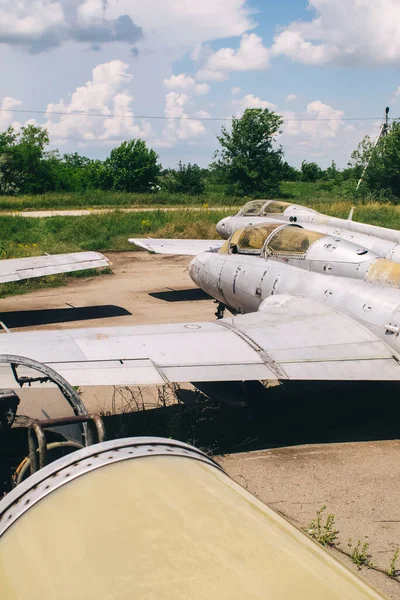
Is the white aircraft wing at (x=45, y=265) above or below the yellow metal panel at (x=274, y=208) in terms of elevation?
below

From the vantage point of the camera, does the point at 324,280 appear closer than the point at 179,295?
Yes

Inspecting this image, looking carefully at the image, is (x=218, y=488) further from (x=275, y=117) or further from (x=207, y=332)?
(x=275, y=117)

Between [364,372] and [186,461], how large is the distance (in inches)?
205

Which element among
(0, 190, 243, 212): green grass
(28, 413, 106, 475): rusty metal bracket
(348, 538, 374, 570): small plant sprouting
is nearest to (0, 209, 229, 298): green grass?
(0, 190, 243, 212): green grass

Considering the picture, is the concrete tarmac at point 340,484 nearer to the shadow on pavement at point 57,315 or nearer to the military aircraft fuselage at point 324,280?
the military aircraft fuselage at point 324,280

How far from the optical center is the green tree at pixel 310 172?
90.3 metres

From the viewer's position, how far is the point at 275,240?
1070cm

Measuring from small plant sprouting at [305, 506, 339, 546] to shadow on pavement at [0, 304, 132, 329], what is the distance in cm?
929

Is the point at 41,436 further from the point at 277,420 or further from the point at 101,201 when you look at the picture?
the point at 101,201

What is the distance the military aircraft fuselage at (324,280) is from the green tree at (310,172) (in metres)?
82.3

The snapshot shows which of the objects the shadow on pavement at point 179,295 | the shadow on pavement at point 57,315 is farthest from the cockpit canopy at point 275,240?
the shadow on pavement at point 179,295

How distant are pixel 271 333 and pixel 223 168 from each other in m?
44.6

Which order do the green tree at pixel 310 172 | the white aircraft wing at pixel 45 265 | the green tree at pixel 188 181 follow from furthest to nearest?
the green tree at pixel 310 172 < the green tree at pixel 188 181 < the white aircraft wing at pixel 45 265

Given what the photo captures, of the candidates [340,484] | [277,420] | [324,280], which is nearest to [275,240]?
[324,280]
